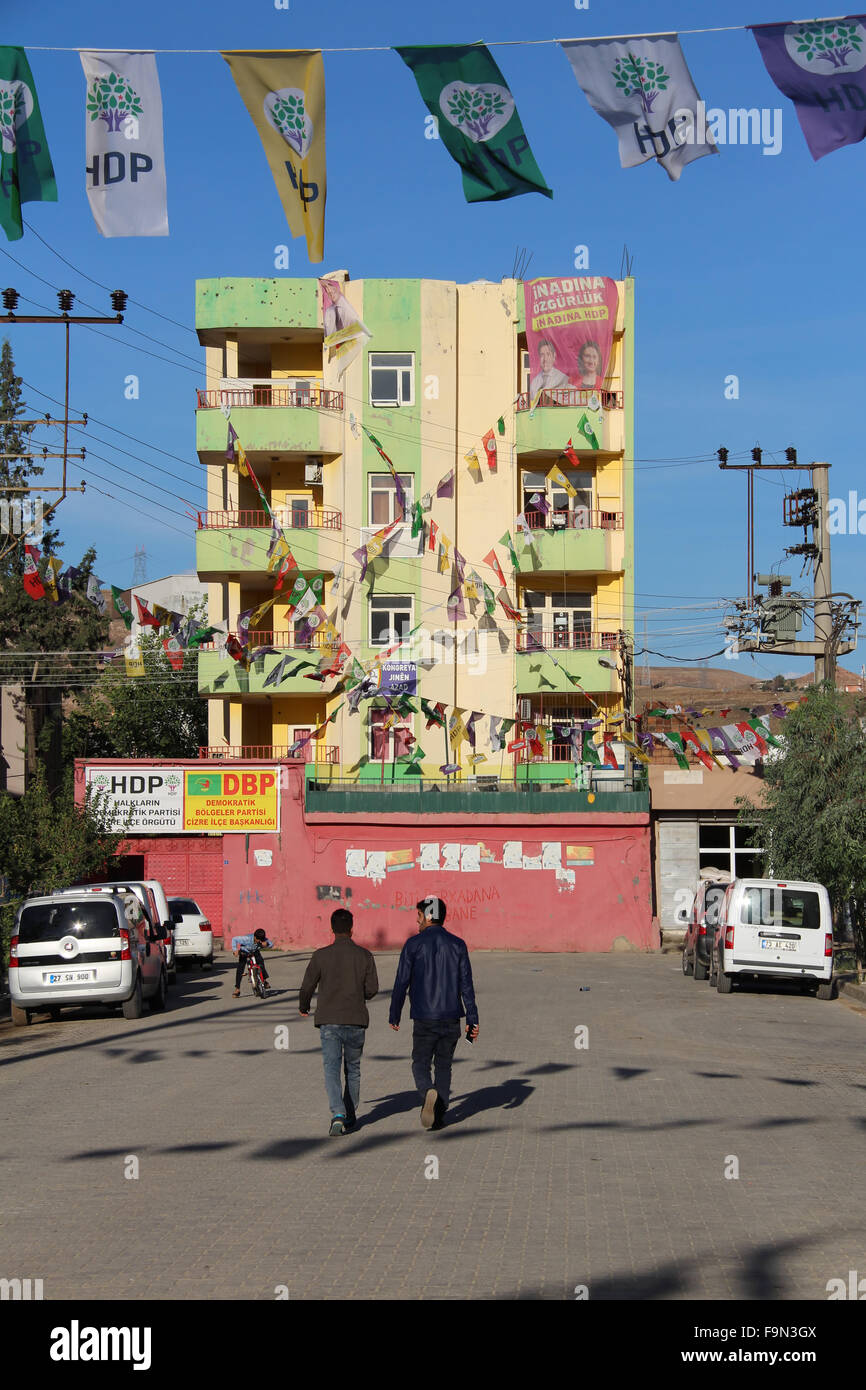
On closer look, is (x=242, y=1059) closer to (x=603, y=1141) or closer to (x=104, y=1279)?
(x=603, y=1141)

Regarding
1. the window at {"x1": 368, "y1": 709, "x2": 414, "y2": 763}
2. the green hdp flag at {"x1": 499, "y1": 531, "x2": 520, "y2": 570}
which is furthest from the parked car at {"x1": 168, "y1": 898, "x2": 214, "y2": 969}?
the green hdp flag at {"x1": 499, "y1": 531, "x2": 520, "y2": 570}

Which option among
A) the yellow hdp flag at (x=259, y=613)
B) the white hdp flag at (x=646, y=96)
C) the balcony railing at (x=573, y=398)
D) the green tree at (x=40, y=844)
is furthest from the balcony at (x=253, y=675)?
the white hdp flag at (x=646, y=96)

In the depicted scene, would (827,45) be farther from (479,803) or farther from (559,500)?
(559,500)

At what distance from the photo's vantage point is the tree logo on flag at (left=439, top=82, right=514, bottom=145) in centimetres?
1399

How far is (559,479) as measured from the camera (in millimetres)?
41250

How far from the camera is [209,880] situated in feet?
132

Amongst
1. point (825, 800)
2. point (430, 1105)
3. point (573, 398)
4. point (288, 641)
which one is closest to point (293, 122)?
point (430, 1105)

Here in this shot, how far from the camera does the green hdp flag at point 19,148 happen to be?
14.8 m

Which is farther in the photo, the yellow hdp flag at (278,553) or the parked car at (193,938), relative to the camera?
the yellow hdp flag at (278,553)

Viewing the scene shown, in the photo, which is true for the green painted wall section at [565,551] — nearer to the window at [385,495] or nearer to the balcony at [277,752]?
the window at [385,495]

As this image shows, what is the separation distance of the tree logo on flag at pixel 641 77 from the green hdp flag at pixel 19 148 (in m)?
5.65

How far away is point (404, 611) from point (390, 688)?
7.78ft

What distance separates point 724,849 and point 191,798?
1418 centimetres
